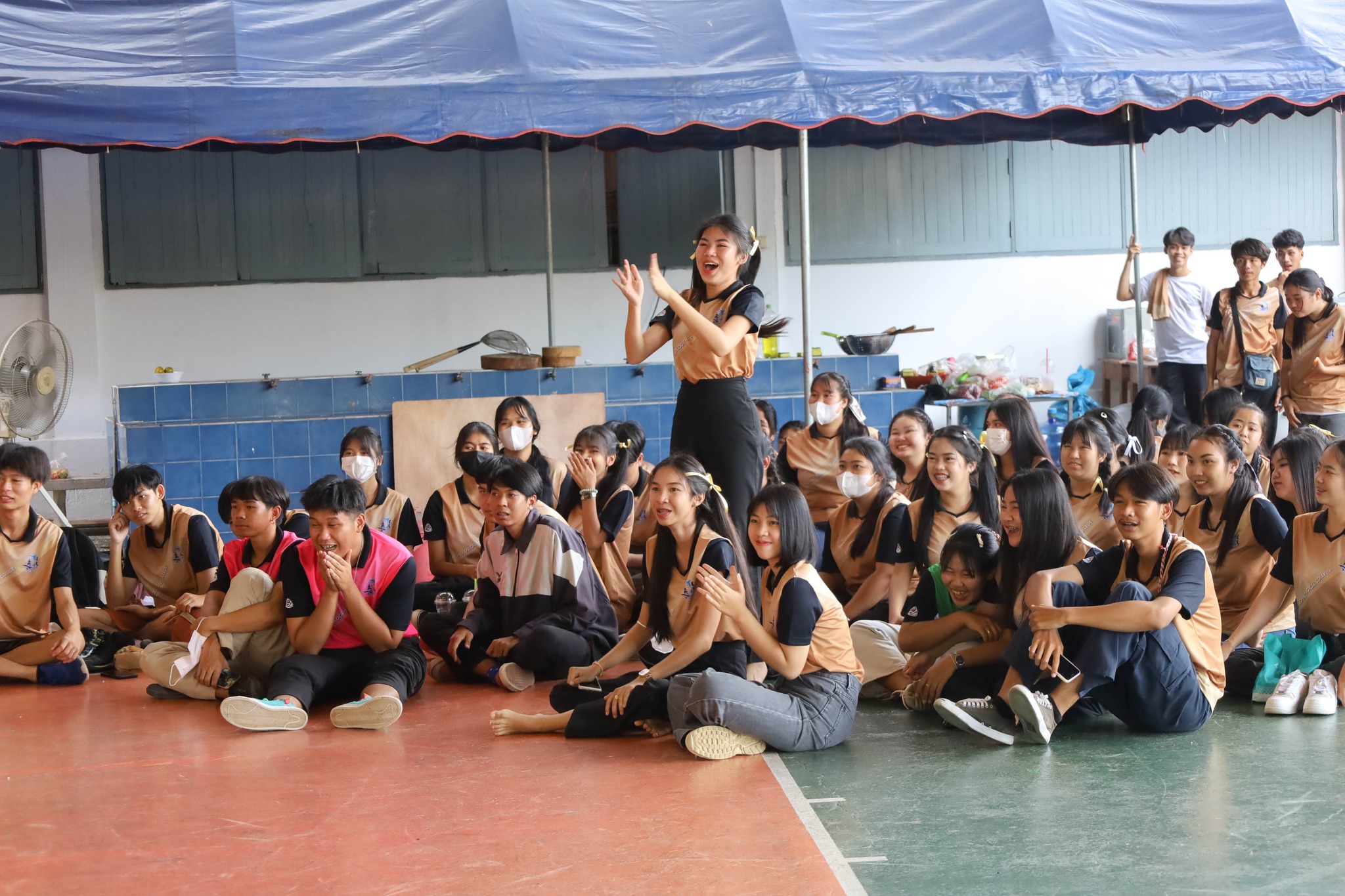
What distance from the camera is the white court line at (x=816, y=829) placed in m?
2.95

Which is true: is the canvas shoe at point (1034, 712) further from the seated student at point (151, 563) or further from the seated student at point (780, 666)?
the seated student at point (151, 563)

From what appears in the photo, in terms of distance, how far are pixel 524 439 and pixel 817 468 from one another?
1.40m

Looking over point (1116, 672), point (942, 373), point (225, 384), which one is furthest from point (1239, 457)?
point (225, 384)

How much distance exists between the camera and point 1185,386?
27.7 feet

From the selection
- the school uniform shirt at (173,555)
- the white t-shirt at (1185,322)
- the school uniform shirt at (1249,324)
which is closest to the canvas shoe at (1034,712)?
the school uniform shirt at (173,555)

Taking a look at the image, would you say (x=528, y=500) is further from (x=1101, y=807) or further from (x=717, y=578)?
(x=1101, y=807)

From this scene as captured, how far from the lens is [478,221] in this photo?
991 centimetres

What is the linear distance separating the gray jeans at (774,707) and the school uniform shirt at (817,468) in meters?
2.31

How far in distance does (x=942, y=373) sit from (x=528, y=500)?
191 inches

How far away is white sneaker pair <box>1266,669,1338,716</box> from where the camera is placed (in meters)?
4.11

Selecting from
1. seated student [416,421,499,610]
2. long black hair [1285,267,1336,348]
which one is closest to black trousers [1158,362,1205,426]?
long black hair [1285,267,1336,348]

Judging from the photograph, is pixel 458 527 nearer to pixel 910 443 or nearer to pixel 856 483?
pixel 856 483

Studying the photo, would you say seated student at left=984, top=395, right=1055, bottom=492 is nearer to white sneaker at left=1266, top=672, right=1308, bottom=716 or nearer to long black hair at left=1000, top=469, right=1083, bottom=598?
long black hair at left=1000, top=469, right=1083, bottom=598

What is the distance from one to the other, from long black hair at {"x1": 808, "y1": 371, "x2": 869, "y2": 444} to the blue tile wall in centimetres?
187
